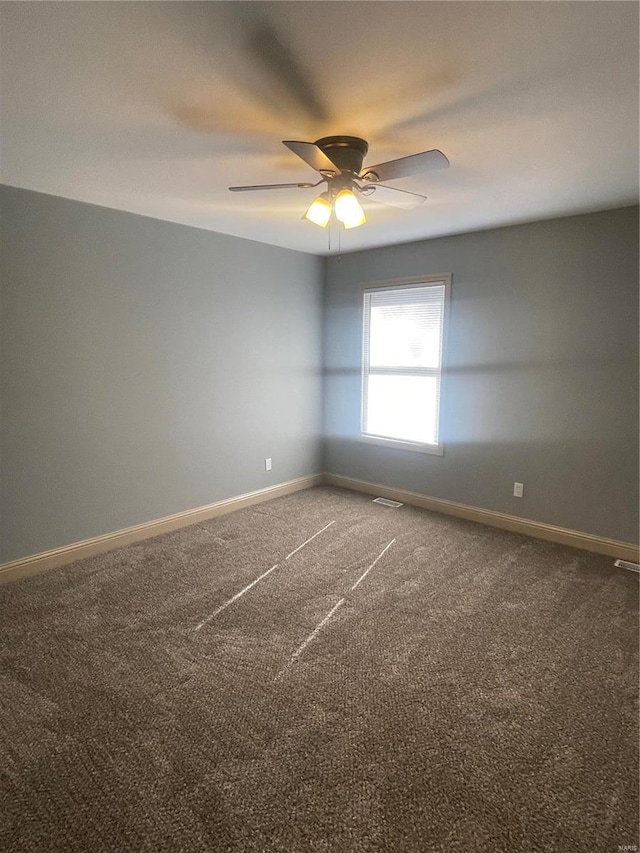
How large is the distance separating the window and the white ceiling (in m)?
1.46

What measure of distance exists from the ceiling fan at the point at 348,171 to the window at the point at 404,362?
1.99m

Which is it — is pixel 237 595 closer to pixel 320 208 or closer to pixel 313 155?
pixel 320 208

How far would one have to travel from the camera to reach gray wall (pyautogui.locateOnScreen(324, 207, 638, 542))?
10.8ft

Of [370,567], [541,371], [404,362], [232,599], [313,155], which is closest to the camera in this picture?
[313,155]

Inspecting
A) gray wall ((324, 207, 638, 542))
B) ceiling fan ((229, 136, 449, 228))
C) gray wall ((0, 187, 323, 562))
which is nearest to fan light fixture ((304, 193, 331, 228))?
ceiling fan ((229, 136, 449, 228))

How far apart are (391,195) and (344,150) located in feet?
1.27

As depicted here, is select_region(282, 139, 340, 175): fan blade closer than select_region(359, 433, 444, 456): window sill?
Yes

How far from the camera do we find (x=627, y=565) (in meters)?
3.28

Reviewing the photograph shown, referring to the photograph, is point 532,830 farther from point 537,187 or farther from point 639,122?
point 537,187

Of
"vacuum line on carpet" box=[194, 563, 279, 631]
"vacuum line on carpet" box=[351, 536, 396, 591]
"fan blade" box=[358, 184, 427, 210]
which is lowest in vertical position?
"vacuum line on carpet" box=[194, 563, 279, 631]

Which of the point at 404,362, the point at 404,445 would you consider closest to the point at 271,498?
the point at 404,445

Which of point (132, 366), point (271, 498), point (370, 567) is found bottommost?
point (370, 567)

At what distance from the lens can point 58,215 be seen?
118 inches

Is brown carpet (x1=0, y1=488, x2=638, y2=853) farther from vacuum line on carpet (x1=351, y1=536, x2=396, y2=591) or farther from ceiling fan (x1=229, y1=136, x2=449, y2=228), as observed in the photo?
ceiling fan (x1=229, y1=136, x2=449, y2=228)
